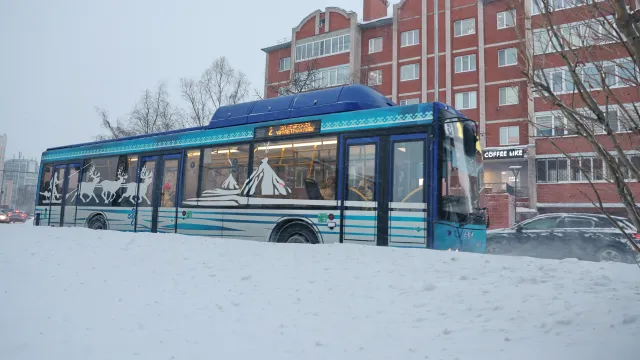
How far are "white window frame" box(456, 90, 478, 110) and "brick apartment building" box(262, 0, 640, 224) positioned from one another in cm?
7

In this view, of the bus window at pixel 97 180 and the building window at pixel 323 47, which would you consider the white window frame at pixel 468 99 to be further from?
the bus window at pixel 97 180

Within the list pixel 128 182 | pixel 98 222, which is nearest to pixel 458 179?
pixel 128 182

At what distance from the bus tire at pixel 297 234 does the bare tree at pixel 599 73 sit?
6.02m

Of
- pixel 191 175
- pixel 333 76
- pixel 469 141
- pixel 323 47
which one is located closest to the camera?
pixel 469 141

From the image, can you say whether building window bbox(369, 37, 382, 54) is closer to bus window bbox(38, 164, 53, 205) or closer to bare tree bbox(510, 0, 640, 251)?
bus window bbox(38, 164, 53, 205)

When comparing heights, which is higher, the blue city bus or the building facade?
the building facade

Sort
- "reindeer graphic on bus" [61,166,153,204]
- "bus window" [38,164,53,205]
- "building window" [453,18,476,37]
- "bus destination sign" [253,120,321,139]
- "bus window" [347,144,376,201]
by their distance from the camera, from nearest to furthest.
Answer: "bus window" [347,144,376,201]
"bus destination sign" [253,120,321,139]
"reindeer graphic on bus" [61,166,153,204]
"bus window" [38,164,53,205]
"building window" [453,18,476,37]

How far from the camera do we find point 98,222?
14.1 meters

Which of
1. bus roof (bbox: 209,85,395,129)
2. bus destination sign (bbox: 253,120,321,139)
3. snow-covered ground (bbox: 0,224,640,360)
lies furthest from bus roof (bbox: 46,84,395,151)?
snow-covered ground (bbox: 0,224,640,360)

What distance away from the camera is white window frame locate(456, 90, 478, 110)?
34.4 meters

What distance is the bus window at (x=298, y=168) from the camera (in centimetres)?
916

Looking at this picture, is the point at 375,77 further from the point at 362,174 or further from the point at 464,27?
the point at 362,174

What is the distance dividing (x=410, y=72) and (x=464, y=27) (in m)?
5.32

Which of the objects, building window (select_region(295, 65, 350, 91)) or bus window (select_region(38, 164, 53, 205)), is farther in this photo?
building window (select_region(295, 65, 350, 91))
